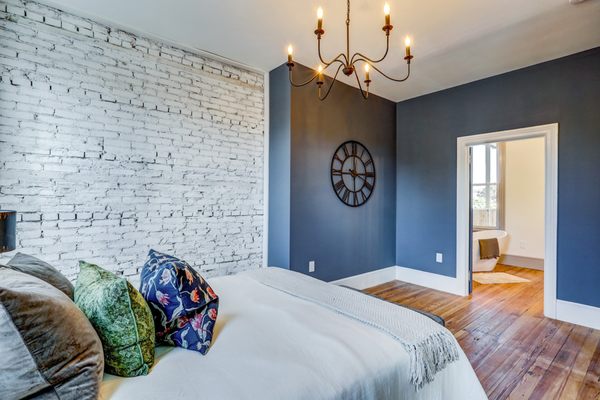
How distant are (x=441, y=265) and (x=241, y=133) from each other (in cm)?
310

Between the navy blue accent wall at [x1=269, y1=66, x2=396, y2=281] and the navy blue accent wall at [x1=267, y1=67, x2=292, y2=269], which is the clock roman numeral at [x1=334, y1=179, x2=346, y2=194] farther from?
the navy blue accent wall at [x1=267, y1=67, x2=292, y2=269]

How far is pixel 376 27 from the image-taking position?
8.66 feet

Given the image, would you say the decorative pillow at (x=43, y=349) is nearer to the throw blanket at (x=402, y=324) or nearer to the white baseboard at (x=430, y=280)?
the throw blanket at (x=402, y=324)

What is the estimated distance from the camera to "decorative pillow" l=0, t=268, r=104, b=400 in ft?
2.52

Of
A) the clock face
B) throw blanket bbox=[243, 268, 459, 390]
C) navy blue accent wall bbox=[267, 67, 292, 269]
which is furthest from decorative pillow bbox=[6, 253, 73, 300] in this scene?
the clock face

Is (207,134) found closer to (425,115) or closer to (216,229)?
→ (216,229)

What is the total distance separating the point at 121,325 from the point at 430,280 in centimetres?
400

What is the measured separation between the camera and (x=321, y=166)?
363cm

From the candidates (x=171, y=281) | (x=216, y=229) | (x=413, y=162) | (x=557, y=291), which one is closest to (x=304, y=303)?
(x=171, y=281)

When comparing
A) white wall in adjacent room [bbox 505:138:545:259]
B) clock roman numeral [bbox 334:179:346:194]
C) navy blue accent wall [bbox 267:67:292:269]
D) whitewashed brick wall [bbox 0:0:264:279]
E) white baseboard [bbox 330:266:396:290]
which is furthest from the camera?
white wall in adjacent room [bbox 505:138:545:259]

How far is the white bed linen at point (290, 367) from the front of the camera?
948 mm

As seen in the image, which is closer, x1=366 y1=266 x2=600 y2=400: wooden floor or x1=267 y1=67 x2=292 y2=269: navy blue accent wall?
x1=366 y1=266 x2=600 y2=400: wooden floor

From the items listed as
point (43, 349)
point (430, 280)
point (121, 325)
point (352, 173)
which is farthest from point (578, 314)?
point (43, 349)

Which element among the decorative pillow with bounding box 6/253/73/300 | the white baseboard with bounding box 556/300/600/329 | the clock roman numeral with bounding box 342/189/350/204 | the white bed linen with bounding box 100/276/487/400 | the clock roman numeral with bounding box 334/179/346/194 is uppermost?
the clock roman numeral with bounding box 334/179/346/194
